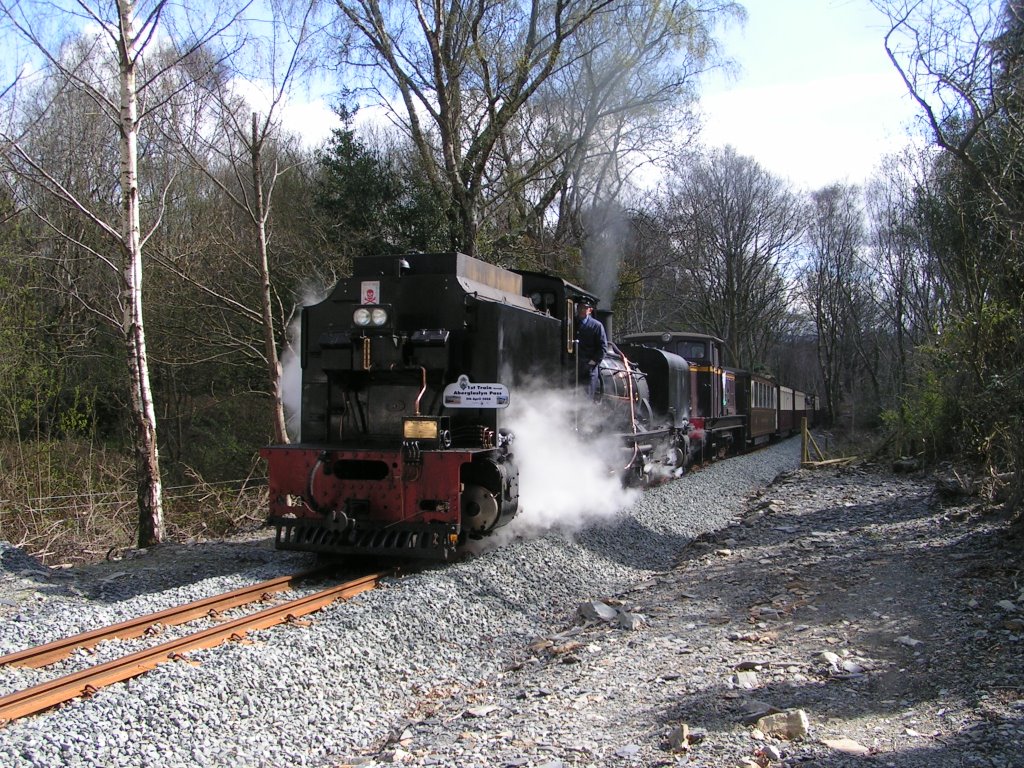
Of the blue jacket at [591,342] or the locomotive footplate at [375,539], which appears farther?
the blue jacket at [591,342]

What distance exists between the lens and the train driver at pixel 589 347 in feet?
30.6

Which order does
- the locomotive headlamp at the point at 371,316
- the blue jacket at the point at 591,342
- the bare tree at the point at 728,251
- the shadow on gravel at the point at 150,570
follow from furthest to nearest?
the bare tree at the point at 728,251, the blue jacket at the point at 591,342, the locomotive headlamp at the point at 371,316, the shadow on gravel at the point at 150,570

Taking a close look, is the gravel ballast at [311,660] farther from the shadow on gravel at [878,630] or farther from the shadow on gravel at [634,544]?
the shadow on gravel at [878,630]

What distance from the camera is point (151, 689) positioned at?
3.92 meters

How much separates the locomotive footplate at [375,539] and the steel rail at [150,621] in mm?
318

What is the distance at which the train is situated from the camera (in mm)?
6875

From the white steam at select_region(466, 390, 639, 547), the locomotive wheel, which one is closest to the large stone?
the locomotive wheel

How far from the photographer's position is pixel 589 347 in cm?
941

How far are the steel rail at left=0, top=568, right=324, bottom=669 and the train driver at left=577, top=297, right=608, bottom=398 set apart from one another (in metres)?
Answer: 4.09

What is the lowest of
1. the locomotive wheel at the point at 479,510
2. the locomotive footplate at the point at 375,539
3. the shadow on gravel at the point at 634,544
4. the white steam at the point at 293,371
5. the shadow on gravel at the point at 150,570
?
the shadow on gravel at the point at 634,544

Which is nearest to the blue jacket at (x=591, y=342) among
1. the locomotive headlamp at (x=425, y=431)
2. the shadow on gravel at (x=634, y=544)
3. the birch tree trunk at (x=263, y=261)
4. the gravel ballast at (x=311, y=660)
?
the shadow on gravel at (x=634, y=544)

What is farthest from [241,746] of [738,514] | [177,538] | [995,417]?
[738,514]

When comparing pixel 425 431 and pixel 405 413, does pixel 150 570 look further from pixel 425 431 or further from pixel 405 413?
pixel 425 431

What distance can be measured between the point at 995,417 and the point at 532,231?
50.4ft
